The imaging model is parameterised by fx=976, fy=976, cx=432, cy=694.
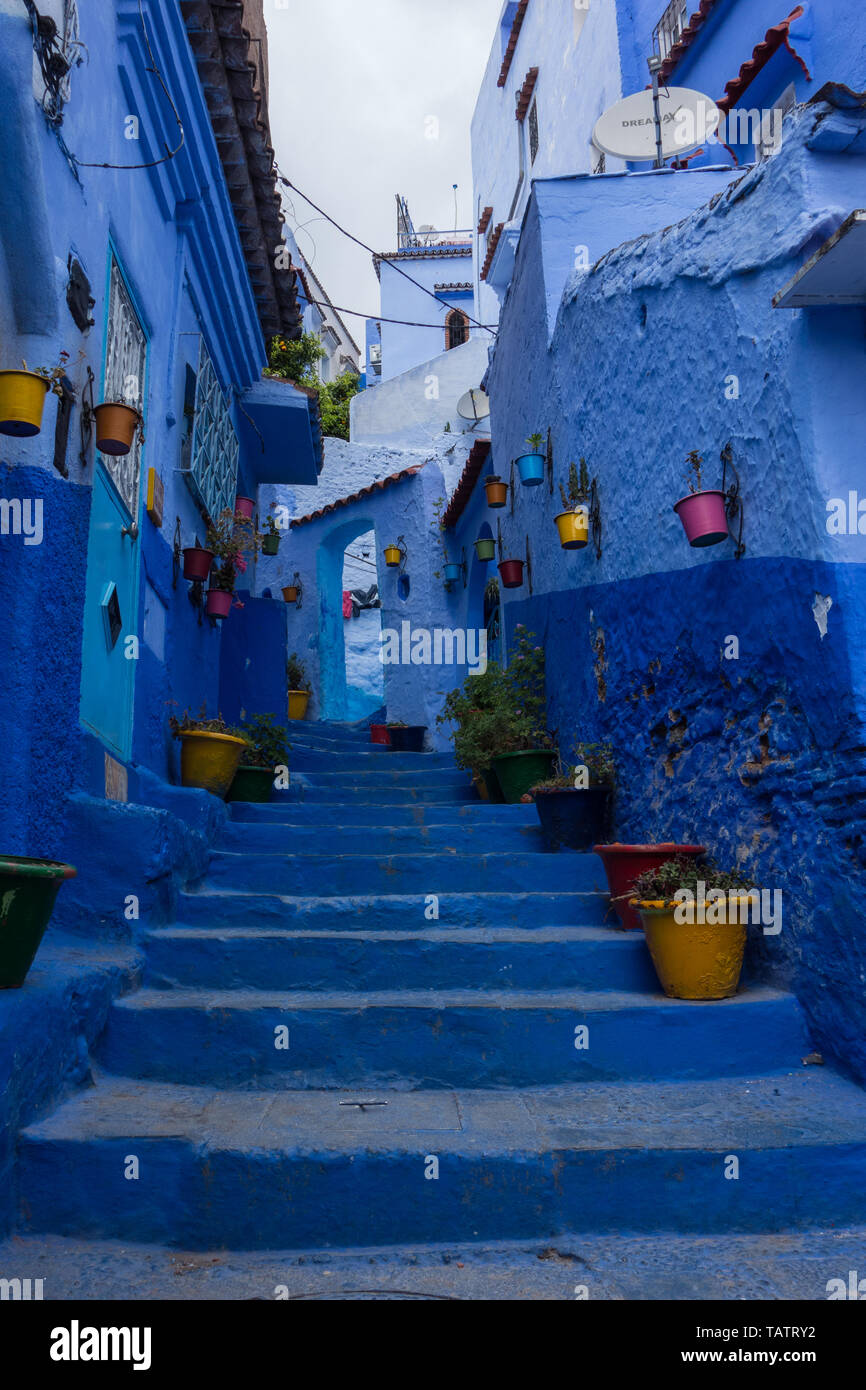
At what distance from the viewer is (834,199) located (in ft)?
11.9

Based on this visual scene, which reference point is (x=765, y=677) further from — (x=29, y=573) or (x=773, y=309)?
(x=29, y=573)

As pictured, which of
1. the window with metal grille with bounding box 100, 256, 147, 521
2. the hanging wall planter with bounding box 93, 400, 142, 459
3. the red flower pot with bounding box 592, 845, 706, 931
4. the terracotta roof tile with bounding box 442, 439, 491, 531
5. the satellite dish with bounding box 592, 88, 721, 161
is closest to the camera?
the hanging wall planter with bounding box 93, 400, 142, 459

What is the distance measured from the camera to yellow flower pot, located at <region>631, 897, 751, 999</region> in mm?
3582

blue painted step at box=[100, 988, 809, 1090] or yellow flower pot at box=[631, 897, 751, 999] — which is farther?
yellow flower pot at box=[631, 897, 751, 999]

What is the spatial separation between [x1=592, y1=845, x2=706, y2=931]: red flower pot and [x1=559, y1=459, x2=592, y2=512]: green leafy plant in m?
2.41

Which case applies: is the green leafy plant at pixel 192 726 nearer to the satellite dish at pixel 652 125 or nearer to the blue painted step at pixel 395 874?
the blue painted step at pixel 395 874

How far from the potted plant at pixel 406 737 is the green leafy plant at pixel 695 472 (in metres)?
6.96

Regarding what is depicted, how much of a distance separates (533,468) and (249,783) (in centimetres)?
293

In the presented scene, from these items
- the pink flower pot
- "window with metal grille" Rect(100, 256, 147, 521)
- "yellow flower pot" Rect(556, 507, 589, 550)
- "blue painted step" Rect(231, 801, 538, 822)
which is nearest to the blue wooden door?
"window with metal grille" Rect(100, 256, 147, 521)

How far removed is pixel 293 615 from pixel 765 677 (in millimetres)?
10979

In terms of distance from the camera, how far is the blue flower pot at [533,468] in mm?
6838

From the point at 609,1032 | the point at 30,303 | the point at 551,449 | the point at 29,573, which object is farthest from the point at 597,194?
the point at 609,1032

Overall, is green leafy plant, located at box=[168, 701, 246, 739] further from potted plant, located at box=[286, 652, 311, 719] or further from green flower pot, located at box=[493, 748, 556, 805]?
potted plant, located at box=[286, 652, 311, 719]

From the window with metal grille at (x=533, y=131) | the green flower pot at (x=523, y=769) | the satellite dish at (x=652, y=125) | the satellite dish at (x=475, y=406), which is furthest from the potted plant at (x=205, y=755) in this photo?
the window with metal grille at (x=533, y=131)
